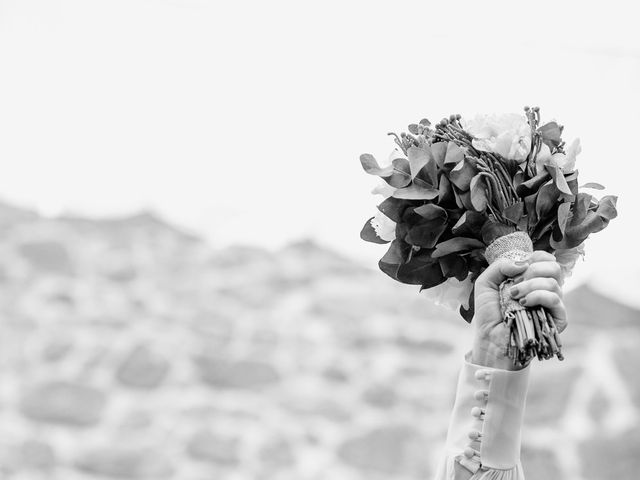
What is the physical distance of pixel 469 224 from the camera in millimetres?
1074

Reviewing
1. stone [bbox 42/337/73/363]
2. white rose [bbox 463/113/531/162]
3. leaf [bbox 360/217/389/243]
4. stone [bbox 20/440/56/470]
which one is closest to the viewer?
white rose [bbox 463/113/531/162]

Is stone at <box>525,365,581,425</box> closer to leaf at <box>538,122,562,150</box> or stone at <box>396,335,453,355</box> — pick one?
stone at <box>396,335,453,355</box>

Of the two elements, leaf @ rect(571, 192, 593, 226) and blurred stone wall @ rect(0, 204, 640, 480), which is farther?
blurred stone wall @ rect(0, 204, 640, 480)

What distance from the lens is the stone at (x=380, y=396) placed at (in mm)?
2637

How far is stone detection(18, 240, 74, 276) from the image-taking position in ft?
9.37

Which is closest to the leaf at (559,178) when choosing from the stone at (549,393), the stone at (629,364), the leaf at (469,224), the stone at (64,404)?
the leaf at (469,224)

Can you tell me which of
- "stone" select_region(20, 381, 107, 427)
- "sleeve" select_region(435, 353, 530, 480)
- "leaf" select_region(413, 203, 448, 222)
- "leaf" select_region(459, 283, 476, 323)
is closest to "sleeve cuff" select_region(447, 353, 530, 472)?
"sleeve" select_region(435, 353, 530, 480)

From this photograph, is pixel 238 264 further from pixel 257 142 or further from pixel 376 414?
pixel 376 414

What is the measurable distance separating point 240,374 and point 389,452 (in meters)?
0.54

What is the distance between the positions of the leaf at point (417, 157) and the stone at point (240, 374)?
1.71 m

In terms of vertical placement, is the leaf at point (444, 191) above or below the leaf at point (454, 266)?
above

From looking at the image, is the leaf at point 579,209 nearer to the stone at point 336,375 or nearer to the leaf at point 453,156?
the leaf at point 453,156

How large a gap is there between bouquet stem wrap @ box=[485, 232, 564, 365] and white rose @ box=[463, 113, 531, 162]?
0.36ft

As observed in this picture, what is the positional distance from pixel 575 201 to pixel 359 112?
5.79 feet
